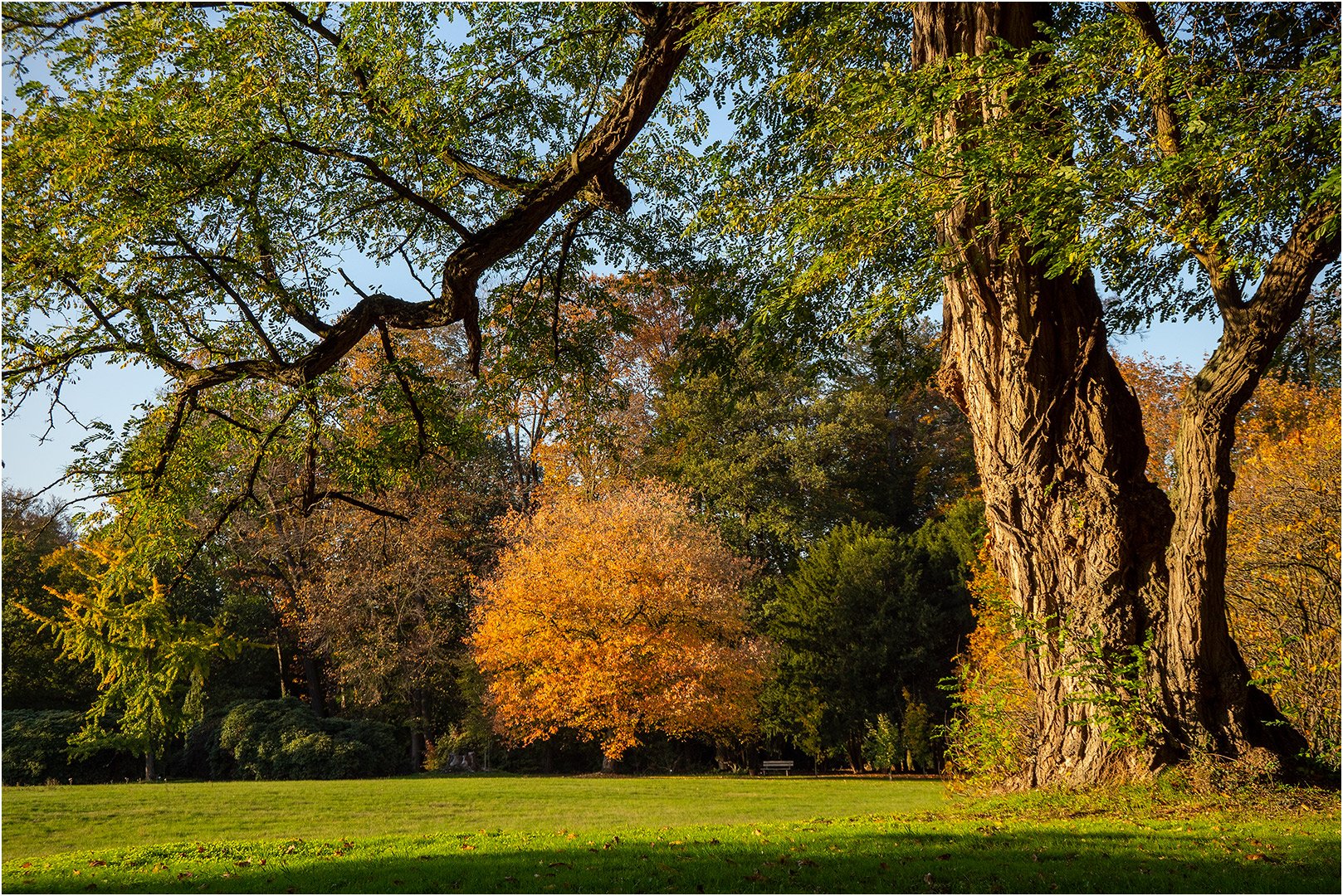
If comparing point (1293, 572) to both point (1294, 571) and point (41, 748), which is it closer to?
point (1294, 571)

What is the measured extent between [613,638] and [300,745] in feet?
21.3

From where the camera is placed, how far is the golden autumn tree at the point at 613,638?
19.5m

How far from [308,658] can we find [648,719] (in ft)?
30.3

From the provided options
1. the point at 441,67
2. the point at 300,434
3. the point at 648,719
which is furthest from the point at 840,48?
the point at 648,719

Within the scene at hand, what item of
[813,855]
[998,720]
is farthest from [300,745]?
[813,855]

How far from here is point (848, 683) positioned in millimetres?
22688

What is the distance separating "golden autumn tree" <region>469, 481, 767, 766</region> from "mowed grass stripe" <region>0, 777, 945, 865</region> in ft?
5.77

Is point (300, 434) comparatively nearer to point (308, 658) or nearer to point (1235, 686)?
point (1235, 686)

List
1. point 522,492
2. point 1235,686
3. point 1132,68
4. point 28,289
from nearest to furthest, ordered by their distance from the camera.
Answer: point 1132,68 → point 28,289 → point 1235,686 → point 522,492

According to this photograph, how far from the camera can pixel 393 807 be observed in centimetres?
1349

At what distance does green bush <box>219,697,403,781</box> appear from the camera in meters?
18.8

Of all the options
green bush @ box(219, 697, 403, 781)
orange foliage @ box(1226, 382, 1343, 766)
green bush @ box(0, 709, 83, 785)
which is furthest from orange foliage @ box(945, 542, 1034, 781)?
green bush @ box(0, 709, 83, 785)

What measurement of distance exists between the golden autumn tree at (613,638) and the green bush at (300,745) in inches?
100.0

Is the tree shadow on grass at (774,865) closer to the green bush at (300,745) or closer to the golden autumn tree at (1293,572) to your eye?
the golden autumn tree at (1293,572)
